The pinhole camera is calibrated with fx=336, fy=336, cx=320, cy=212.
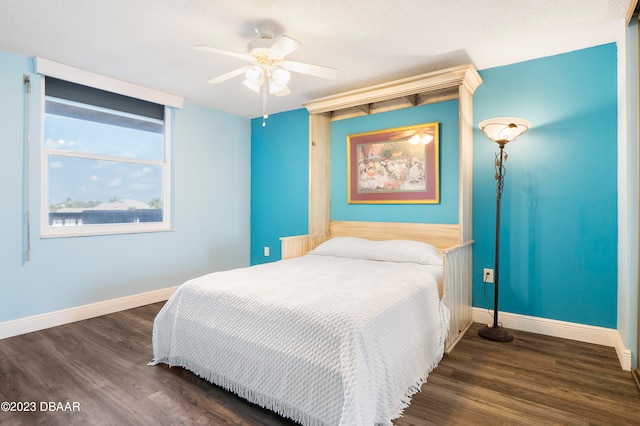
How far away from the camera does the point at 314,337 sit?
1533 millimetres

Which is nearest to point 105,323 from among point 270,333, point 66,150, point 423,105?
point 66,150

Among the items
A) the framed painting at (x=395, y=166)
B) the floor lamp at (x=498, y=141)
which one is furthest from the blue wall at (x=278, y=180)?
the floor lamp at (x=498, y=141)

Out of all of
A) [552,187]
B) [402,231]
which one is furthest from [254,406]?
[552,187]

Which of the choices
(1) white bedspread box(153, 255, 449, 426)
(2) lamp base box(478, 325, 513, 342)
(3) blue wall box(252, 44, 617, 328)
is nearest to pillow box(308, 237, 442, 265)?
(1) white bedspread box(153, 255, 449, 426)

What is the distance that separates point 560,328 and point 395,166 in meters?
1.91

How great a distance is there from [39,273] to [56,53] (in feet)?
5.84

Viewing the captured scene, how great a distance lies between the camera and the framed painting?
3.17m

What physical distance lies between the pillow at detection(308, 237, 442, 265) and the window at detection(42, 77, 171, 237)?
1.89 meters

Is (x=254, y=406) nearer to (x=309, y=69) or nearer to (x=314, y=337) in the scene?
(x=314, y=337)

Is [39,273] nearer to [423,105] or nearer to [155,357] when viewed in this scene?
[155,357]

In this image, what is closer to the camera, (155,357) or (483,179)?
(155,357)

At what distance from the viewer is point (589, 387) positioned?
189 cm

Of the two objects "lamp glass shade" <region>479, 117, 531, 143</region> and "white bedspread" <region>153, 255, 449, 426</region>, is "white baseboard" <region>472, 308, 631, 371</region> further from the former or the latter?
"lamp glass shade" <region>479, 117, 531, 143</region>

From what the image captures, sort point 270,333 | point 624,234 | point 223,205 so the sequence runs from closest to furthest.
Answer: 1. point 270,333
2. point 624,234
3. point 223,205
